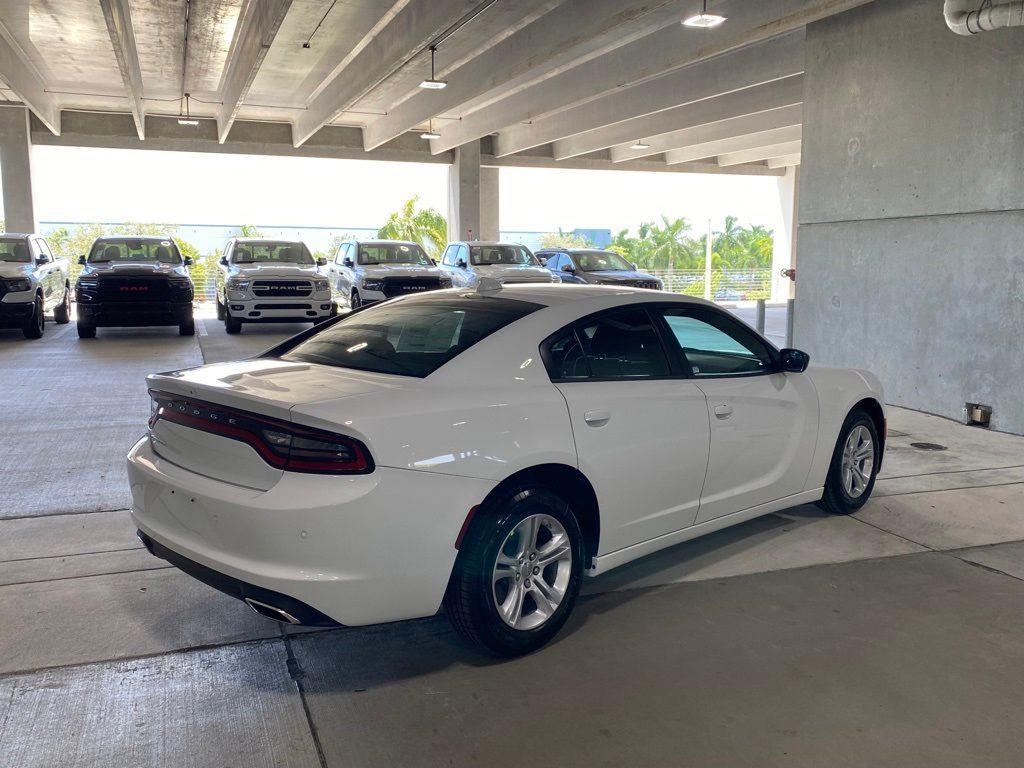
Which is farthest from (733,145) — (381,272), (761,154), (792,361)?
(792,361)

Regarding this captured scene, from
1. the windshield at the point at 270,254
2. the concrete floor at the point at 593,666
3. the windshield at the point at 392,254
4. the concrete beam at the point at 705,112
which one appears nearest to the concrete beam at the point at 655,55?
the concrete beam at the point at 705,112

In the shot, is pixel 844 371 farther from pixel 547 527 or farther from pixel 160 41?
pixel 160 41

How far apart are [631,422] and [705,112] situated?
18516mm

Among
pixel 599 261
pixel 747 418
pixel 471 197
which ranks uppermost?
pixel 471 197

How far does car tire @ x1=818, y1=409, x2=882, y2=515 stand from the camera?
5137mm

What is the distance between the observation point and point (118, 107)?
2383 centimetres

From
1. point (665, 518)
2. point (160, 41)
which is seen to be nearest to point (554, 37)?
point (160, 41)

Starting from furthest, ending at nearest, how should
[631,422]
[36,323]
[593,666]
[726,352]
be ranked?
[36,323] < [726,352] < [631,422] < [593,666]

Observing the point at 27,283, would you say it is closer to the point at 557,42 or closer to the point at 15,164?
the point at 557,42

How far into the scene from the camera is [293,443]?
2.96m

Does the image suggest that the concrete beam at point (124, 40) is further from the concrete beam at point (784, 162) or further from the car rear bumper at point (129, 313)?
the concrete beam at point (784, 162)

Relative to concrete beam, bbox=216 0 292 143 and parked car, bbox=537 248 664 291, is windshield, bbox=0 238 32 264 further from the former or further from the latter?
parked car, bbox=537 248 664 291

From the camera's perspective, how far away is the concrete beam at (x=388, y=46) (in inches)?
477

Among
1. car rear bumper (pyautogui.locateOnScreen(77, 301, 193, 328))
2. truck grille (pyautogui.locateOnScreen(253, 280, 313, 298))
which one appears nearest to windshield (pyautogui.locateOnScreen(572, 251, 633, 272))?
truck grille (pyautogui.locateOnScreen(253, 280, 313, 298))
